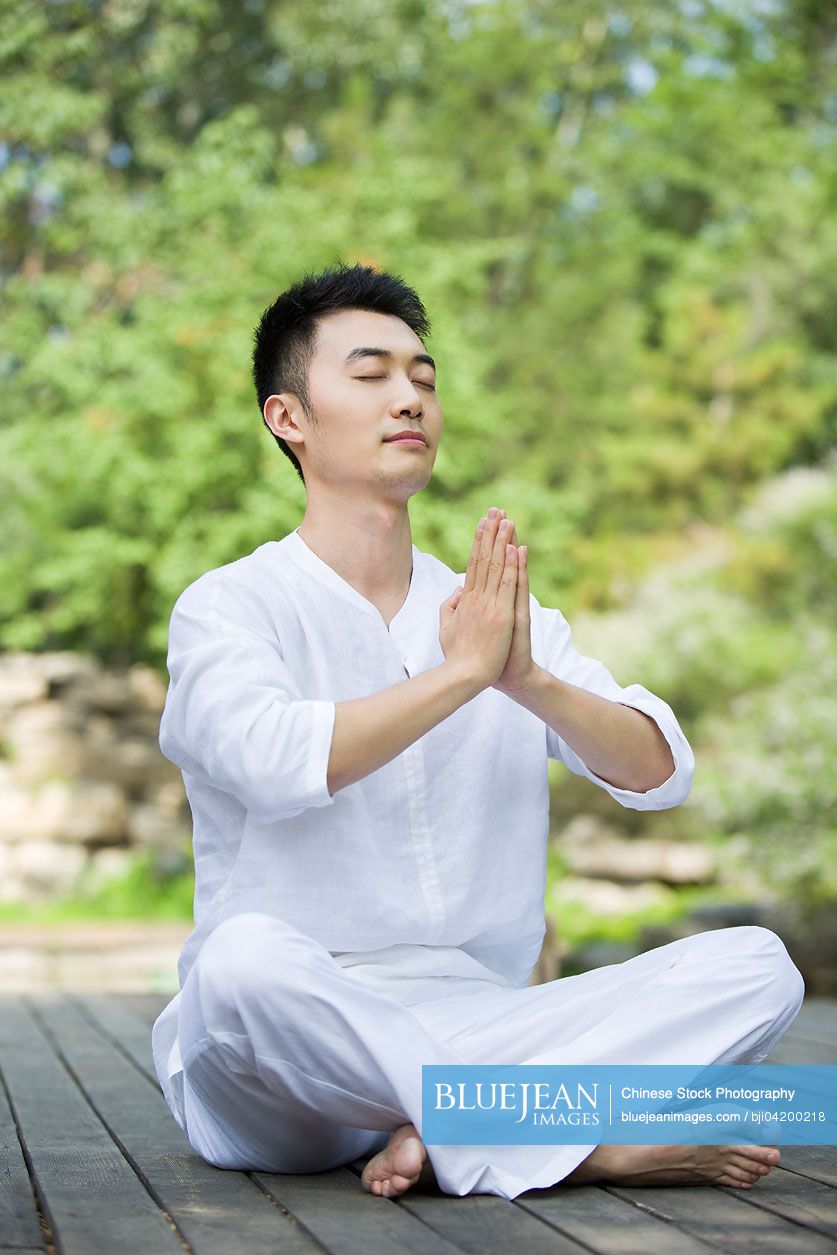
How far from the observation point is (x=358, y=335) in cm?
256

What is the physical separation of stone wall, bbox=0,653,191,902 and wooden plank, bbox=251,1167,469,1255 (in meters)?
9.33

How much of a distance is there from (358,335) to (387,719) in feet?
2.51

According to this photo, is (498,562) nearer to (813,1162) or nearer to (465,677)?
(465,677)

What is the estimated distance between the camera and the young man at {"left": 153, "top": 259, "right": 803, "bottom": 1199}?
2121 mm

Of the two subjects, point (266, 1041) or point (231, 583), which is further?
point (231, 583)

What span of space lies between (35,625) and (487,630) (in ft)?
34.6

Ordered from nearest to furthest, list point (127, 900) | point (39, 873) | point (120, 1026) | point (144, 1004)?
point (120, 1026) → point (144, 1004) → point (127, 900) → point (39, 873)

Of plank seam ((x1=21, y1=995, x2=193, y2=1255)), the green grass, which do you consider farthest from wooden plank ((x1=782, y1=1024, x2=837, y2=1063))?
the green grass

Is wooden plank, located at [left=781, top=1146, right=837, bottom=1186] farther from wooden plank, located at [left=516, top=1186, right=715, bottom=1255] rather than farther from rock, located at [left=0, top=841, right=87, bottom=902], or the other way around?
rock, located at [left=0, top=841, right=87, bottom=902]

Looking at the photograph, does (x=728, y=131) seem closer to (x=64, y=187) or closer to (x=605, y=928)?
(x=64, y=187)

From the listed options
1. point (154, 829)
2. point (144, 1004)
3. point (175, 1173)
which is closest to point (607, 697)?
point (175, 1173)

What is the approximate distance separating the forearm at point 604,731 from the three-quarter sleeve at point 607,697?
12mm

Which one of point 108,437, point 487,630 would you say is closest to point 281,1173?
point 487,630

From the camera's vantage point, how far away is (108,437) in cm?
1089
